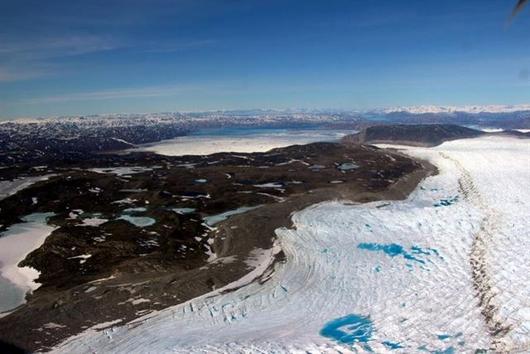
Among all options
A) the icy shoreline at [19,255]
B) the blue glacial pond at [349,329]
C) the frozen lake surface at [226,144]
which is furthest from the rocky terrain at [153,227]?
the frozen lake surface at [226,144]

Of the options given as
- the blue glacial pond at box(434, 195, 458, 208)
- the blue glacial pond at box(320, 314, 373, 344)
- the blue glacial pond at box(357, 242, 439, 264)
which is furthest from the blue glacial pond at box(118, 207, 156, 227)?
the blue glacial pond at box(434, 195, 458, 208)

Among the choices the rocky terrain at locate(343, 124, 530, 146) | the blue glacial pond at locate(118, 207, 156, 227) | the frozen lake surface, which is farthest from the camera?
the rocky terrain at locate(343, 124, 530, 146)

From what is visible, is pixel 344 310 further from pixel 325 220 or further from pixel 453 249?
pixel 325 220

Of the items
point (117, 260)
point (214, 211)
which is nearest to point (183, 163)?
point (214, 211)

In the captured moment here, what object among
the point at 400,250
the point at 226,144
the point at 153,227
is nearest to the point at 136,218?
the point at 153,227

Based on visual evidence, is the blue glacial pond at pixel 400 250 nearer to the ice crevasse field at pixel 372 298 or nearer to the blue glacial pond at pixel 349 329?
the ice crevasse field at pixel 372 298

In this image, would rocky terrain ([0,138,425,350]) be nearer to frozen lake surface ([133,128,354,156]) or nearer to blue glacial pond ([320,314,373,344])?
blue glacial pond ([320,314,373,344])

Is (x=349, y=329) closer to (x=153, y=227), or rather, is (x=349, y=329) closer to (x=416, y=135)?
(x=153, y=227)

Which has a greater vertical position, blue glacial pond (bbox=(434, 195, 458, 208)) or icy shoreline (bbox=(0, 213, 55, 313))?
blue glacial pond (bbox=(434, 195, 458, 208))
